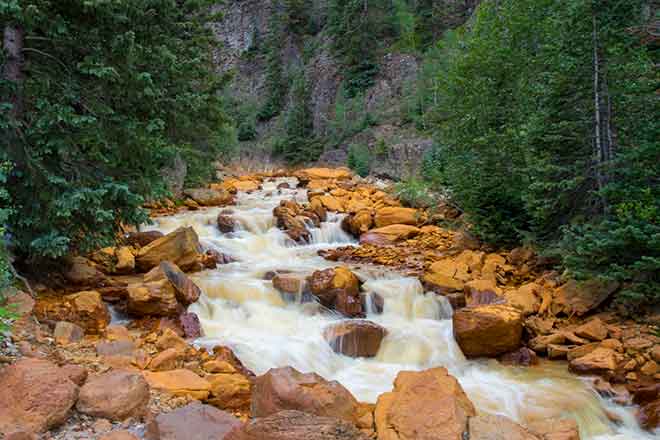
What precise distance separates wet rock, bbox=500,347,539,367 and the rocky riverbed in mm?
20

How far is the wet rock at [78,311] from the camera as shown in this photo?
19.9ft

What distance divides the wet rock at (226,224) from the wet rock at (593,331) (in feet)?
31.3

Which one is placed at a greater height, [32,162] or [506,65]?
[506,65]

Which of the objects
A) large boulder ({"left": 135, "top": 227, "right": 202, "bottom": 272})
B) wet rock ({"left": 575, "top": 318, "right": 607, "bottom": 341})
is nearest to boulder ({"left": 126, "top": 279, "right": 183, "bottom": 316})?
large boulder ({"left": 135, "top": 227, "right": 202, "bottom": 272})

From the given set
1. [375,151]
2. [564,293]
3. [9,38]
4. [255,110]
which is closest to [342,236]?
[564,293]

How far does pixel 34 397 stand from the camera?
368cm

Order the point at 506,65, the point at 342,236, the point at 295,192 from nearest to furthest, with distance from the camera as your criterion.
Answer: the point at 506,65, the point at 342,236, the point at 295,192

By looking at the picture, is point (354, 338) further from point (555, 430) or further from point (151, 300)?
point (555, 430)

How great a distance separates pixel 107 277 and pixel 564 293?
7.82 meters

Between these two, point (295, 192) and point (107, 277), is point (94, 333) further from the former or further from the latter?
point (295, 192)

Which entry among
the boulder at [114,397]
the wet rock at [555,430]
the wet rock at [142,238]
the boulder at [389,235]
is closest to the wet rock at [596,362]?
the wet rock at [555,430]

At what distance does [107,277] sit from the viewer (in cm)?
804

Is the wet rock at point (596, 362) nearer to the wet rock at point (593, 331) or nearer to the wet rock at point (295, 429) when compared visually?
the wet rock at point (593, 331)

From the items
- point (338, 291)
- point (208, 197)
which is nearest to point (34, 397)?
point (338, 291)
